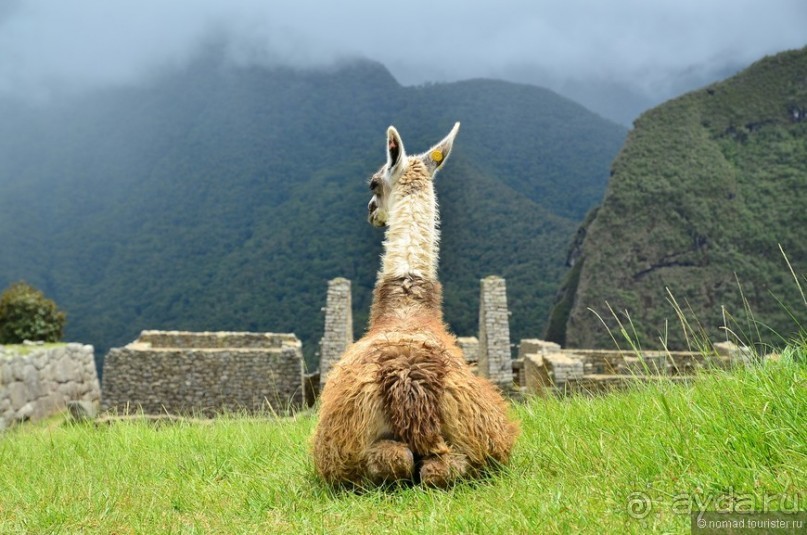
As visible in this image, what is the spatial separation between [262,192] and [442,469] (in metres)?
88.8

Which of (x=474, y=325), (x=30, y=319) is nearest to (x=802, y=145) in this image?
(x=474, y=325)

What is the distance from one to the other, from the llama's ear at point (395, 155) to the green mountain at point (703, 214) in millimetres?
51060

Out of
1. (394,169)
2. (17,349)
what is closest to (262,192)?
(17,349)

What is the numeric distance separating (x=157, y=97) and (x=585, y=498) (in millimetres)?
141681

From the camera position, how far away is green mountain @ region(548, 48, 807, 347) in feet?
207

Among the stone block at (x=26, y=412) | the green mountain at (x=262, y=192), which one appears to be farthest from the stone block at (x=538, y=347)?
the green mountain at (x=262, y=192)

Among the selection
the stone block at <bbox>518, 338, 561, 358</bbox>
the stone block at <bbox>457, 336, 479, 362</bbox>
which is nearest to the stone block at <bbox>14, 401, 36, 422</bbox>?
the stone block at <bbox>457, 336, 479, 362</bbox>

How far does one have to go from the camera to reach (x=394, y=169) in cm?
564

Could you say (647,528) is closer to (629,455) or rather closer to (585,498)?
(585,498)

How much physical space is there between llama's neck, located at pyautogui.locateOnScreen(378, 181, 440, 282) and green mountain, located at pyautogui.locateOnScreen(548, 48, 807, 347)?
51099 millimetres

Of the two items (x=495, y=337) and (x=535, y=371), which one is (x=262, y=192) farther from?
(x=535, y=371)

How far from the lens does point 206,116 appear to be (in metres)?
118

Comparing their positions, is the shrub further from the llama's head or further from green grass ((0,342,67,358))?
the llama's head

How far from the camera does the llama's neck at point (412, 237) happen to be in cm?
516
